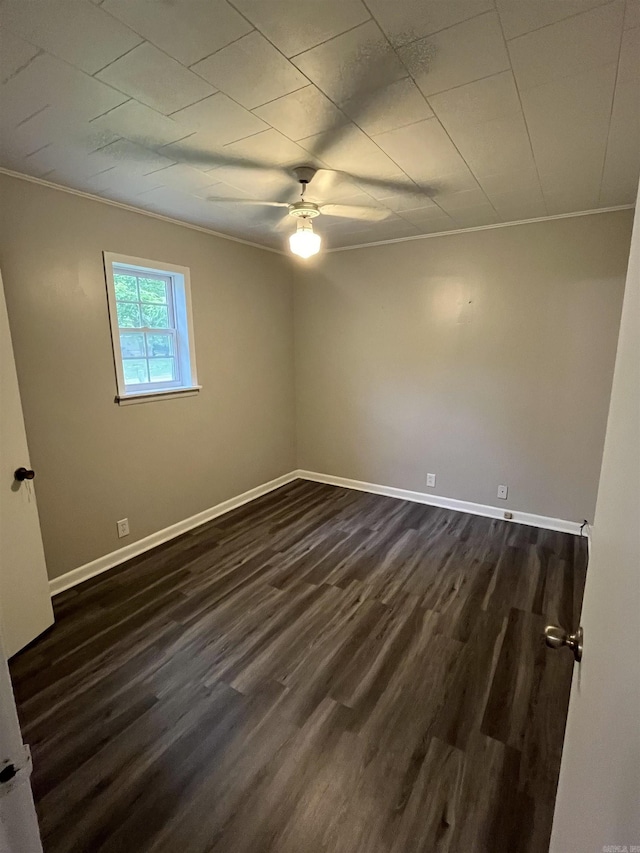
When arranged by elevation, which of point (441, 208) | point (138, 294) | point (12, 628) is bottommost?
point (12, 628)

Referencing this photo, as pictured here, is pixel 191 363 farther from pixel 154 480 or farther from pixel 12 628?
pixel 12 628

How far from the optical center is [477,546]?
3152mm

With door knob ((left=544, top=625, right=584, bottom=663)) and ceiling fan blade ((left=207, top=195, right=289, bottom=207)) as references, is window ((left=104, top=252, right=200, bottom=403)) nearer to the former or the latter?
ceiling fan blade ((left=207, top=195, right=289, bottom=207))

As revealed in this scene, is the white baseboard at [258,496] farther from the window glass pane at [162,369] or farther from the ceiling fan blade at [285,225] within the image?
the ceiling fan blade at [285,225]

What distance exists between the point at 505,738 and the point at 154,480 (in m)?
2.71

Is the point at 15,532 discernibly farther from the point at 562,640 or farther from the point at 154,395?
the point at 562,640

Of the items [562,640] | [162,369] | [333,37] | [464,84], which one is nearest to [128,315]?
[162,369]

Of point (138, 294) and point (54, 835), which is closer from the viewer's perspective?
point (54, 835)

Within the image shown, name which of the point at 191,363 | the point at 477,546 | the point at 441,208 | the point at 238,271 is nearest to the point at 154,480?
the point at 191,363

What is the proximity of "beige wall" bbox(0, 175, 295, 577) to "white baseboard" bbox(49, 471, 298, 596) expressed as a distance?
2.3 inches

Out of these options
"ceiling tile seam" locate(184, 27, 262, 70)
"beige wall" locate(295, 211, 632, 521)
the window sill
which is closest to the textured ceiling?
"ceiling tile seam" locate(184, 27, 262, 70)

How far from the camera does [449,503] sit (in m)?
3.86

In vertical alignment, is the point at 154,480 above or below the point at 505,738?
above

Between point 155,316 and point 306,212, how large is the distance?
1.45 metres
